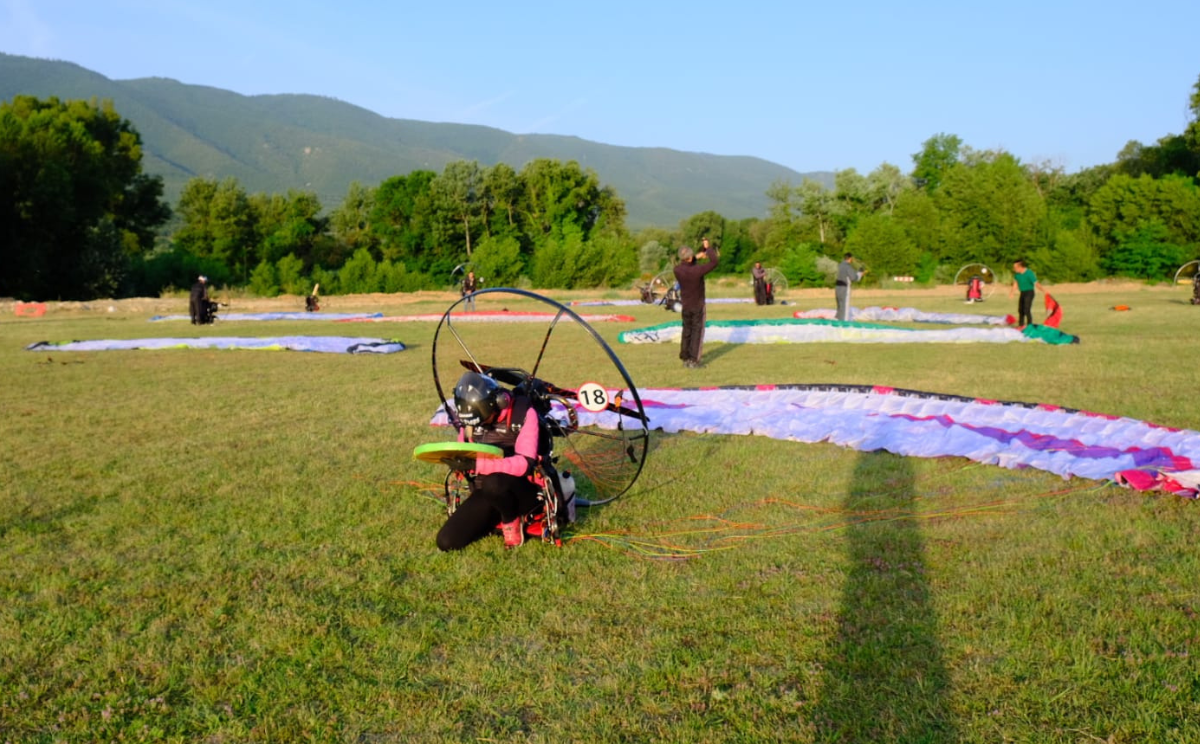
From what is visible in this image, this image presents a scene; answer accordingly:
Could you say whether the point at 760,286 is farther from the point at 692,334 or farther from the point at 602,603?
the point at 602,603

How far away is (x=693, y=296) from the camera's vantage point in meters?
12.4

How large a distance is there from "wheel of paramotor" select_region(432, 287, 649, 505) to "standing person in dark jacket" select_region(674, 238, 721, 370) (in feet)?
3.76

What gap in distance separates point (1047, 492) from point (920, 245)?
49.9 meters

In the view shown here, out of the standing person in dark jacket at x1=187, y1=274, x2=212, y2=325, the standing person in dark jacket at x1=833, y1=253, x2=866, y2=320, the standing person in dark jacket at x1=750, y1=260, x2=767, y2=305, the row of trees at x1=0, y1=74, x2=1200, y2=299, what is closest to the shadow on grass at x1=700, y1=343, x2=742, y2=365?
the standing person in dark jacket at x1=833, y1=253, x2=866, y2=320

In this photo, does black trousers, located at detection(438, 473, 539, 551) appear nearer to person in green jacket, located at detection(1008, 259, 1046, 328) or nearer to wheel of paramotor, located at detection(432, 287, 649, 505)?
wheel of paramotor, located at detection(432, 287, 649, 505)

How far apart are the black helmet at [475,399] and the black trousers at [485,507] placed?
303 millimetres

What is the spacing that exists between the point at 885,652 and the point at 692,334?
9438 mm

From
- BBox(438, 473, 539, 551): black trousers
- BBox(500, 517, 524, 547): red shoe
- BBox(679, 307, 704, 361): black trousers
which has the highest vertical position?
BBox(679, 307, 704, 361): black trousers

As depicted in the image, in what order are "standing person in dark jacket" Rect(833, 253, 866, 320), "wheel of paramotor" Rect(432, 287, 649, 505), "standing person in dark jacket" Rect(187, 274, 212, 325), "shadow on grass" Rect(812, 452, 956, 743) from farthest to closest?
"standing person in dark jacket" Rect(187, 274, 212, 325)
"standing person in dark jacket" Rect(833, 253, 866, 320)
"wheel of paramotor" Rect(432, 287, 649, 505)
"shadow on grass" Rect(812, 452, 956, 743)

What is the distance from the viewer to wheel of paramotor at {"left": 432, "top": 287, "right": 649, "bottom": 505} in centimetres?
501

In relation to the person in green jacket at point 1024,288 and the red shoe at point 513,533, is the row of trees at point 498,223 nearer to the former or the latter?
the person in green jacket at point 1024,288

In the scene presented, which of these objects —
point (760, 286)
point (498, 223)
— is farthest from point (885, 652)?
point (498, 223)

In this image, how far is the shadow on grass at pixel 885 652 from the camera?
283cm

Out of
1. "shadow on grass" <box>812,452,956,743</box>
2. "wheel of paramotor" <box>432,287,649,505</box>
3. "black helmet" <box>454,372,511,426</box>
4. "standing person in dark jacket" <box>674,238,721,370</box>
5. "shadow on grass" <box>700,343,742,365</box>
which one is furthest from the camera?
"shadow on grass" <box>700,343,742,365</box>
